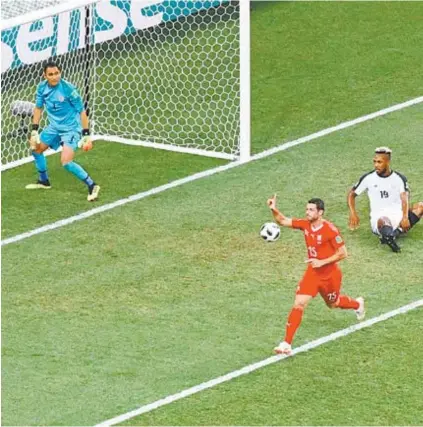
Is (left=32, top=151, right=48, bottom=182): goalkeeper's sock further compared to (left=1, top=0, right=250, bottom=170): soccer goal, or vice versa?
(left=1, top=0, right=250, bottom=170): soccer goal

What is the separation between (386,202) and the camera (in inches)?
742

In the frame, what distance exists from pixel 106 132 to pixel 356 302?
6928 millimetres

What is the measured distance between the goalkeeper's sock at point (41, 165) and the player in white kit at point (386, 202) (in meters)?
4.09

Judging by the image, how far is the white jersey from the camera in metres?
18.8

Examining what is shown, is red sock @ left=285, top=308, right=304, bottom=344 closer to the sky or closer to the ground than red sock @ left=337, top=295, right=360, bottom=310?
closer to the ground

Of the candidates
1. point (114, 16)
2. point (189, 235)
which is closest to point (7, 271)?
point (189, 235)

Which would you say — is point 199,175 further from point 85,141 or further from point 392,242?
point 392,242

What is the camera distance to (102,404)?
50.8 ft

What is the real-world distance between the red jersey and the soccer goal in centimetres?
506

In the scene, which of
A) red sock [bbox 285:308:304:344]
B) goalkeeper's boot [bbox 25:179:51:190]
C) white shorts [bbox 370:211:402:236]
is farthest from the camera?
goalkeeper's boot [bbox 25:179:51:190]

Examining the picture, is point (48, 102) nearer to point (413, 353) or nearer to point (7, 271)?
point (7, 271)

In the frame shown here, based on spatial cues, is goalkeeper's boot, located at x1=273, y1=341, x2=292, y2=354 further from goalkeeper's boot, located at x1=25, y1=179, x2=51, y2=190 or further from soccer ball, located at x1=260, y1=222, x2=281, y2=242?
goalkeeper's boot, located at x1=25, y1=179, x2=51, y2=190

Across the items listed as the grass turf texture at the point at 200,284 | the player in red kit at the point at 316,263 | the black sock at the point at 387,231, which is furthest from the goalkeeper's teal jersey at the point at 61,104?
the player in red kit at the point at 316,263

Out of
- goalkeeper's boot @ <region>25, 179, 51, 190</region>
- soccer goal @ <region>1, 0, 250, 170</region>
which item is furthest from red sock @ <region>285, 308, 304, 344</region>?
goalkeeper's boot @ <region>25, 179, 51, 190</region>
